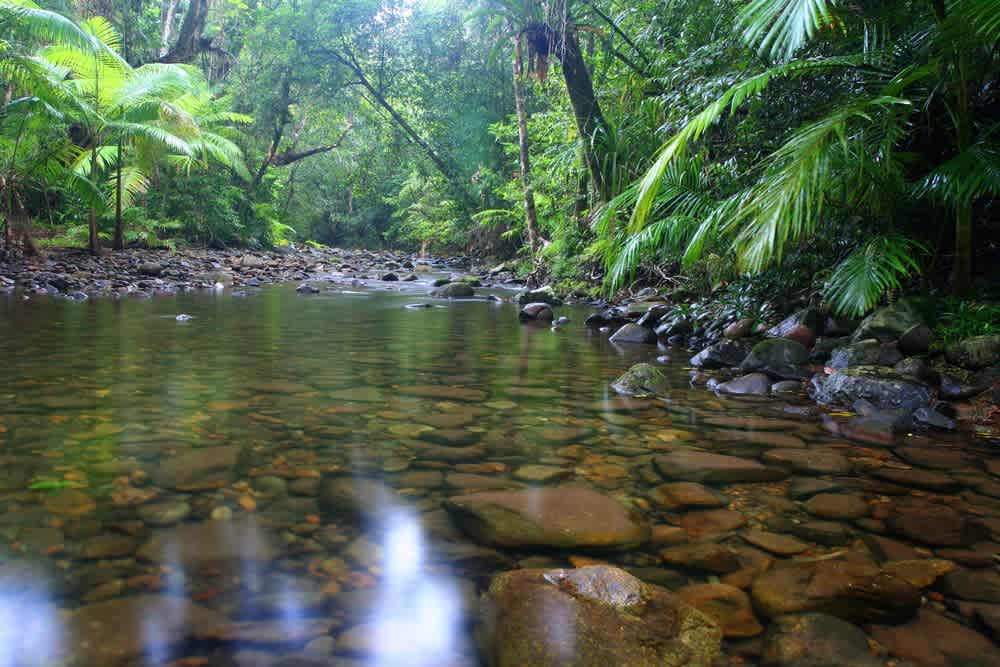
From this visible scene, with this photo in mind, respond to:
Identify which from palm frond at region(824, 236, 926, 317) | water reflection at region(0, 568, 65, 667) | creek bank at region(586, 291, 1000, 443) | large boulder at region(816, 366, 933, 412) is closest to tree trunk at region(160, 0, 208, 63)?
creek bank at region(586, 291, 1000, 443)

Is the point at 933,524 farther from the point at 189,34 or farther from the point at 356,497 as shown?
the point at 189,34

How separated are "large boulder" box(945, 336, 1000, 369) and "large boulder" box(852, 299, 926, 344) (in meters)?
0.35

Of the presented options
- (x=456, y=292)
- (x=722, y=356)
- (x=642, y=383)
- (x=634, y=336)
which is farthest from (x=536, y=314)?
(x=642, y=383)

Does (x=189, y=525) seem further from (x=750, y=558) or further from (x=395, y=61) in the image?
(x=395, y=61)

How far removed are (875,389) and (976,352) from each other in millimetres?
645

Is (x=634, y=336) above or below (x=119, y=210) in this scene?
below

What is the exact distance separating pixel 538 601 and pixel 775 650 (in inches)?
19.0

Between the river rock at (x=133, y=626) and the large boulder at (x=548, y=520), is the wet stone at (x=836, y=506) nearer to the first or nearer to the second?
the large boulder at (x=548, y=520)

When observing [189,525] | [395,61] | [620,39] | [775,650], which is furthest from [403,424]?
[395,61]

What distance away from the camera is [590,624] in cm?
128

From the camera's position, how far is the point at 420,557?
1.63 m

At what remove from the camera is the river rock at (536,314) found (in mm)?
7504

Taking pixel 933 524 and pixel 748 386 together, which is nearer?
pixel 933 524

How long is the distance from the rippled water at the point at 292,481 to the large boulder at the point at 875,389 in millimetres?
364
